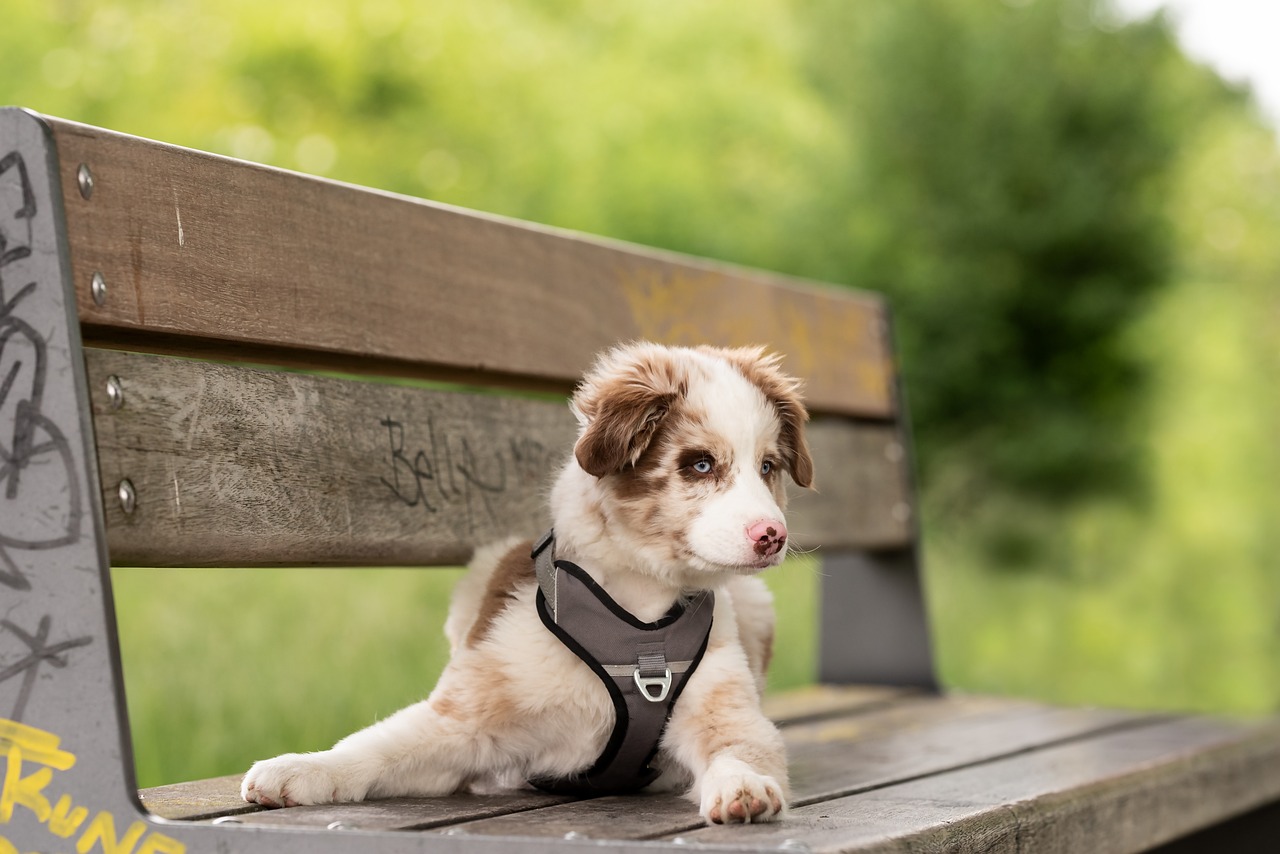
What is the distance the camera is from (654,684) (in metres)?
2.01

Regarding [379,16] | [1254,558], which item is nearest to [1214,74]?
[1254,558]

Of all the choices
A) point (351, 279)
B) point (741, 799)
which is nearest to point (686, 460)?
point (741, 799)

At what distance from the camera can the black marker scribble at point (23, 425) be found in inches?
71.9

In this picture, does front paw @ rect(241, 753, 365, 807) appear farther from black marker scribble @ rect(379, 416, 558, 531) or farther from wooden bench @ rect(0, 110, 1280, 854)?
black marker scribble @ rect(379, 416, 558, 531)

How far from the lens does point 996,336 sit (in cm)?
995

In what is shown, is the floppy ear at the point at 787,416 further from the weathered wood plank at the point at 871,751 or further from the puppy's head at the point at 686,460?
the weathered wood plank at the point at 871,751

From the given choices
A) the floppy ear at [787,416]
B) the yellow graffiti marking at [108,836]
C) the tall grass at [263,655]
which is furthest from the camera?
the tall grass at [263,655]

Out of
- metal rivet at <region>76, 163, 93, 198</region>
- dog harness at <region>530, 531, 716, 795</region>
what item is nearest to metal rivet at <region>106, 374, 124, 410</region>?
metal rivet at <region>76, 163, 93, 198</region>

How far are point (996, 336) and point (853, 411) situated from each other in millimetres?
6401

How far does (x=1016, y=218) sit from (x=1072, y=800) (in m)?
7.96

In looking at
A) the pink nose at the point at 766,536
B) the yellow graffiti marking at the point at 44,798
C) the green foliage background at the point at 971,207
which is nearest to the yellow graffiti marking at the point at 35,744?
the yellow graffiti marking at the point at 44,798

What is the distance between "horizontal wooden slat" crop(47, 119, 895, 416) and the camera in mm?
2006

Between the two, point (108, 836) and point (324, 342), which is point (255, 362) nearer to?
point (324, 342)

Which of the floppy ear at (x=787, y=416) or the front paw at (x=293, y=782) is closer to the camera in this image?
the front paw at (x=293, y=782)
